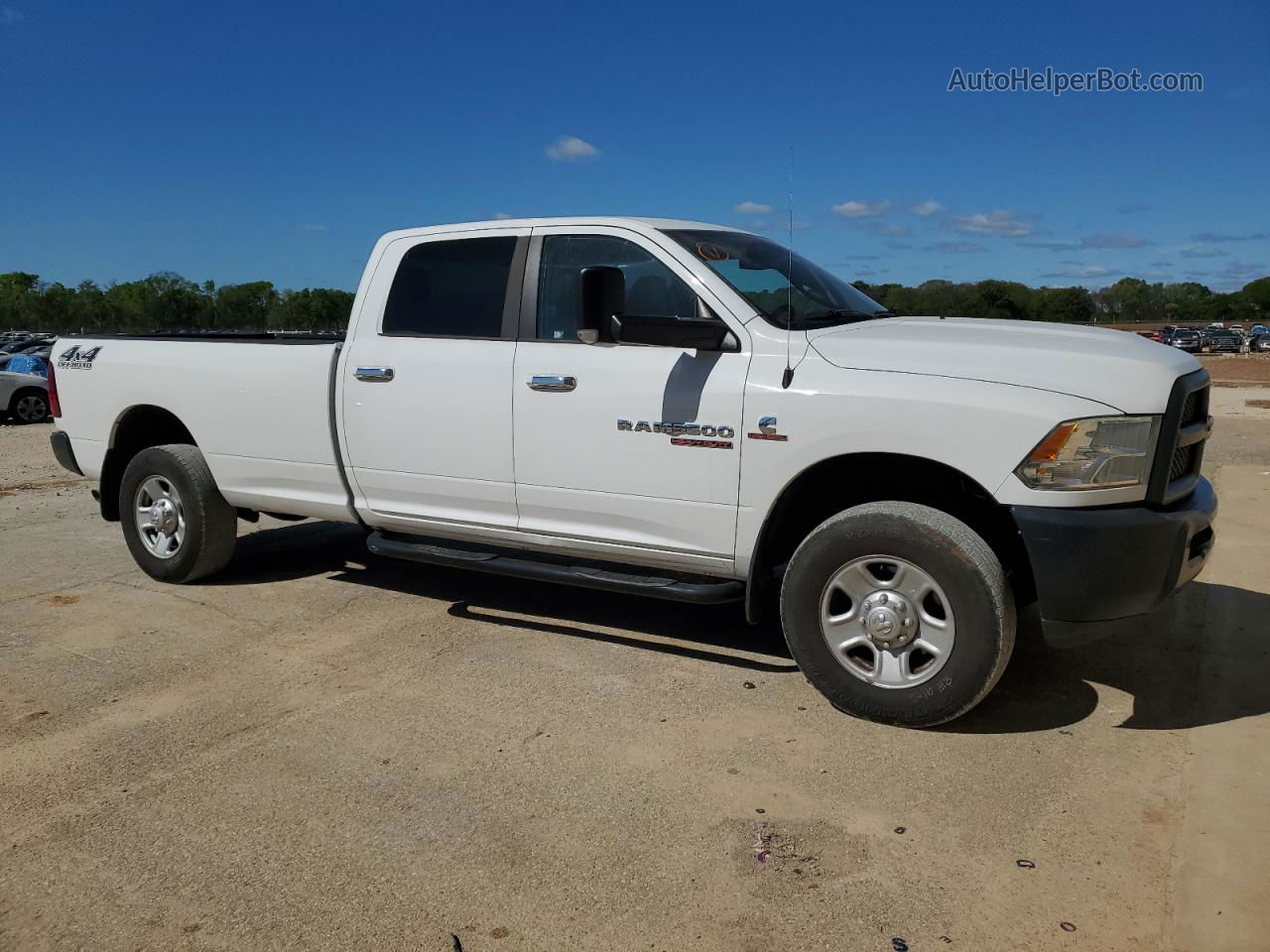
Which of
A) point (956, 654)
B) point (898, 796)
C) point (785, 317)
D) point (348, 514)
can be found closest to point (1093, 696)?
point (956, 654)

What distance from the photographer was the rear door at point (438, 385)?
4883 mm

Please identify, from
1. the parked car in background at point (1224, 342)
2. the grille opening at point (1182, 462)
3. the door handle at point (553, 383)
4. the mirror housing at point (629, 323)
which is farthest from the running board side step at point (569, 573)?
the parked car in background at point (1224, 342)

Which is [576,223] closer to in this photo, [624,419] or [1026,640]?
[624,419]

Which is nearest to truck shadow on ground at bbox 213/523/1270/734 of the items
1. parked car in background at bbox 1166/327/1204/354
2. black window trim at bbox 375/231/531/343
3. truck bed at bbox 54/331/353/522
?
truck bed at bbox 54/331/353/522

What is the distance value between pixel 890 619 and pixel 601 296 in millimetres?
1748

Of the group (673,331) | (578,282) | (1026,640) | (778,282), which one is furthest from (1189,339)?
(673,331)

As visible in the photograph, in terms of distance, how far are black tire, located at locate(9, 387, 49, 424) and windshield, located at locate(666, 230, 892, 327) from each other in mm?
16146

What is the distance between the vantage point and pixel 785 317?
171 inches

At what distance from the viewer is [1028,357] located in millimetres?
3760

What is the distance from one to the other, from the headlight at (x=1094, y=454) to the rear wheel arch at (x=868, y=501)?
1.27ft

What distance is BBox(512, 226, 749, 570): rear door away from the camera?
14.0 ft

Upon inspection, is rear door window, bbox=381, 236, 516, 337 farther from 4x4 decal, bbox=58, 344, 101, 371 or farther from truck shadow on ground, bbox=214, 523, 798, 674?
4x4 decal, bbox=58, 344, 101, 371

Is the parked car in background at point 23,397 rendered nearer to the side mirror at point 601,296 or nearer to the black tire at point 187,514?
the black tire at point 187,514

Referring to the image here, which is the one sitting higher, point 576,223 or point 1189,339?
point 576,223
